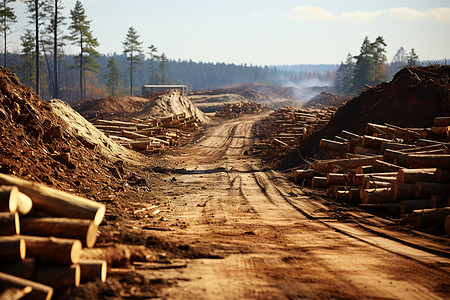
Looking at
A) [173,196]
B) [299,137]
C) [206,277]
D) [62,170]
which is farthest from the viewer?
[299,137]

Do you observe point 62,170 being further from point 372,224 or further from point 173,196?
point 372,224

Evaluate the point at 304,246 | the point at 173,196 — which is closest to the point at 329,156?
the point at 173,196

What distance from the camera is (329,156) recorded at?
17.2 m

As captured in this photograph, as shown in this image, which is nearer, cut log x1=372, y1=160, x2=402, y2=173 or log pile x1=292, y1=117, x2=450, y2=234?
log pile x1=292, y1=117, x2=450, y2=234

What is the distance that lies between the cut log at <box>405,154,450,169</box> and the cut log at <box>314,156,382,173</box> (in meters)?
2.02

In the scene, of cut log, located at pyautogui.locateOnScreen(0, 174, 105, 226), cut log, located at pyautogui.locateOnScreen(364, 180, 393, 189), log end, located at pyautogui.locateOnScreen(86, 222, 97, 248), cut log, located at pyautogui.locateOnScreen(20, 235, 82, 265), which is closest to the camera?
cut log, located at pyautogui.locateOnScreen(20, 235, 82, 265)

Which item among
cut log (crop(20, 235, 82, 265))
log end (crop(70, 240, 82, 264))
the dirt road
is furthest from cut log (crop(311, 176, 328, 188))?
cut log (crop(20, 235, 82, 265))

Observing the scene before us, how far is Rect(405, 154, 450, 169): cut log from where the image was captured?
9.24 meters

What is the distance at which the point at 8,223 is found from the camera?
4637 mm

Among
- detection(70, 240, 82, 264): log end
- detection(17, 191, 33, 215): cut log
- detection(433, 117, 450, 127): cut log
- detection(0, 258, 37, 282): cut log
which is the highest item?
detection(433, 117, 450, 127): cut log

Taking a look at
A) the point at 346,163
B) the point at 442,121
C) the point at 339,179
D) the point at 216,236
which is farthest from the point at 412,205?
the point at 442,121

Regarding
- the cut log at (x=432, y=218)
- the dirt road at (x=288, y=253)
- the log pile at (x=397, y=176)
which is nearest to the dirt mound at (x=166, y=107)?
the log pile at (x=397, y=176)

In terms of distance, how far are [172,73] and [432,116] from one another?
190m

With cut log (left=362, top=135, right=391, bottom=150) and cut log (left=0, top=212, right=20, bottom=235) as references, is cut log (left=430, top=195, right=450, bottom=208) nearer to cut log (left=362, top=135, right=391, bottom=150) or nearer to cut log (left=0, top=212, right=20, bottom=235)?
cut log (left=362, top=135, right=391, bottom=150)
